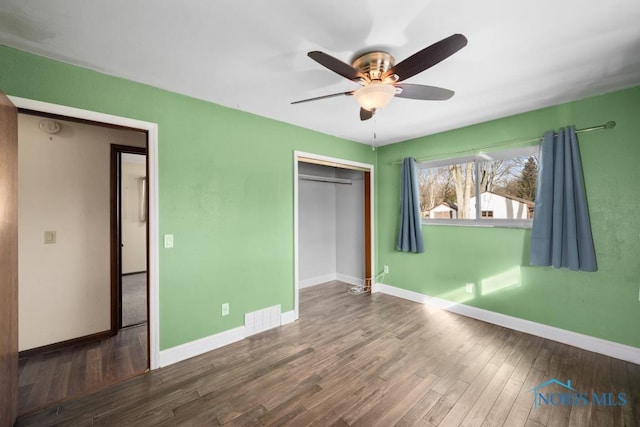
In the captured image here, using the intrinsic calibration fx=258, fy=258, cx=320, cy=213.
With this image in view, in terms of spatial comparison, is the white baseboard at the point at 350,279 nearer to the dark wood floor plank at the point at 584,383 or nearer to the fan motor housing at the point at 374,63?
the dark wood floor plank at the point at 584,383

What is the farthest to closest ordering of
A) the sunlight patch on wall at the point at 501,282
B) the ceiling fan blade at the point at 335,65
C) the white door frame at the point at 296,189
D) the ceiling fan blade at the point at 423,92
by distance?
1. the white door frame at the point at 296,189
2. the sunlight patch on wall at the point at 501,282
3. the ceiling fan blade at the point at 423,92
4. the ceiling fan blade at the point at 335,65

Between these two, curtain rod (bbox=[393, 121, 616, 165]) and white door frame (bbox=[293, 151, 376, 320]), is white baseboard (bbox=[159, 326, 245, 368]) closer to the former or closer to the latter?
white door frame (bbox=[293, 151, 376, 320])

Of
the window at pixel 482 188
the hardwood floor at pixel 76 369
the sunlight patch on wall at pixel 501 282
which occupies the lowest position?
the hardwood floor at pixel 76 369

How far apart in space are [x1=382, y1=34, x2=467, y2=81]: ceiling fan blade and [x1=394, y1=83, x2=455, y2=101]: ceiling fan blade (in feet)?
0.44

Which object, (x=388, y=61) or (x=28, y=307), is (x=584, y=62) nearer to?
(x=388, y=61)

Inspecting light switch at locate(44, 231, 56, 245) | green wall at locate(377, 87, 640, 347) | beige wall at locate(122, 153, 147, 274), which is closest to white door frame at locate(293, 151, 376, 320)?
green wall at locate(377, 87, 640, 347)

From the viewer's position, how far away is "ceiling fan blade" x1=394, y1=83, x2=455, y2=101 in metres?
1.78

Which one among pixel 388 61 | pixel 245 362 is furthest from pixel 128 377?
pixel 388 61

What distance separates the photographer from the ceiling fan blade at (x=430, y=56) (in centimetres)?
129

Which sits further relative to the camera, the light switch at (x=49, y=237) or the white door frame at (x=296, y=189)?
the white door frame at (x=296, y=189)

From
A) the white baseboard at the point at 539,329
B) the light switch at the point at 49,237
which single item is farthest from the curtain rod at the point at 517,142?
the light switch at the point at 49,237

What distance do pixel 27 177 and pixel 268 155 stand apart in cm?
229

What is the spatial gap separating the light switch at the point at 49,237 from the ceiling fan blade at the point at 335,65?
120 inches

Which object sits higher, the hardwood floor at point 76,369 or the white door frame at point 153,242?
the white door frame at point 153,242
